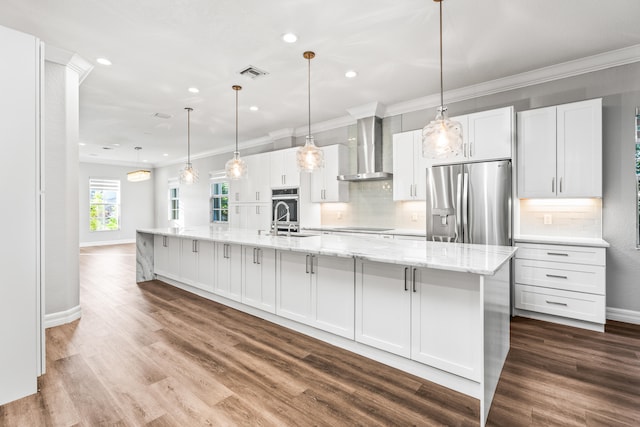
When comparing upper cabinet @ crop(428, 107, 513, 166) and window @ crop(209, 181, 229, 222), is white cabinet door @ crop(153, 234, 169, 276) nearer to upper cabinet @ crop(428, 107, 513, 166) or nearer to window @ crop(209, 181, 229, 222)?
window @ crop(209, 181, 229, 222)

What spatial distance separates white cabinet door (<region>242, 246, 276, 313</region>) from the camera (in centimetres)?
321

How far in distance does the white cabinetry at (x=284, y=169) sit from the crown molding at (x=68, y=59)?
10.2ft

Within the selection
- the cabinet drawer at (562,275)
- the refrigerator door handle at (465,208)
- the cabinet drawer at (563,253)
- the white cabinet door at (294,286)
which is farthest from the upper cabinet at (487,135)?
the white cabinet door at (294,286)

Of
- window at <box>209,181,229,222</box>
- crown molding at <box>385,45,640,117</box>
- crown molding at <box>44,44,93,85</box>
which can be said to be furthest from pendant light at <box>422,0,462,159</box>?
window at <box>209,181,229,222</box>

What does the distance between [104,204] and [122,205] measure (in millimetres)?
495

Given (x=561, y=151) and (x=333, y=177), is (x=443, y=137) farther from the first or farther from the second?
(x=333, y=177)

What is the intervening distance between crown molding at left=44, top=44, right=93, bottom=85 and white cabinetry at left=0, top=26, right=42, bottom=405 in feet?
4.96

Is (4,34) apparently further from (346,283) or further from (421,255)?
(421,255)

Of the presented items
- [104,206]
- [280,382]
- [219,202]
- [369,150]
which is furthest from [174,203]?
[280,382]

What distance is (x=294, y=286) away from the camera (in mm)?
2982

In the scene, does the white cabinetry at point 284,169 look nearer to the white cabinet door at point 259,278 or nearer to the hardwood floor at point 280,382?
the white cabinet door at point 259,278

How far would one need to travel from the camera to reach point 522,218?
3857 mm

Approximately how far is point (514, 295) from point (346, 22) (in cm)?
334

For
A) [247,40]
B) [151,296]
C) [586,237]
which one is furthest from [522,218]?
[151,296]
